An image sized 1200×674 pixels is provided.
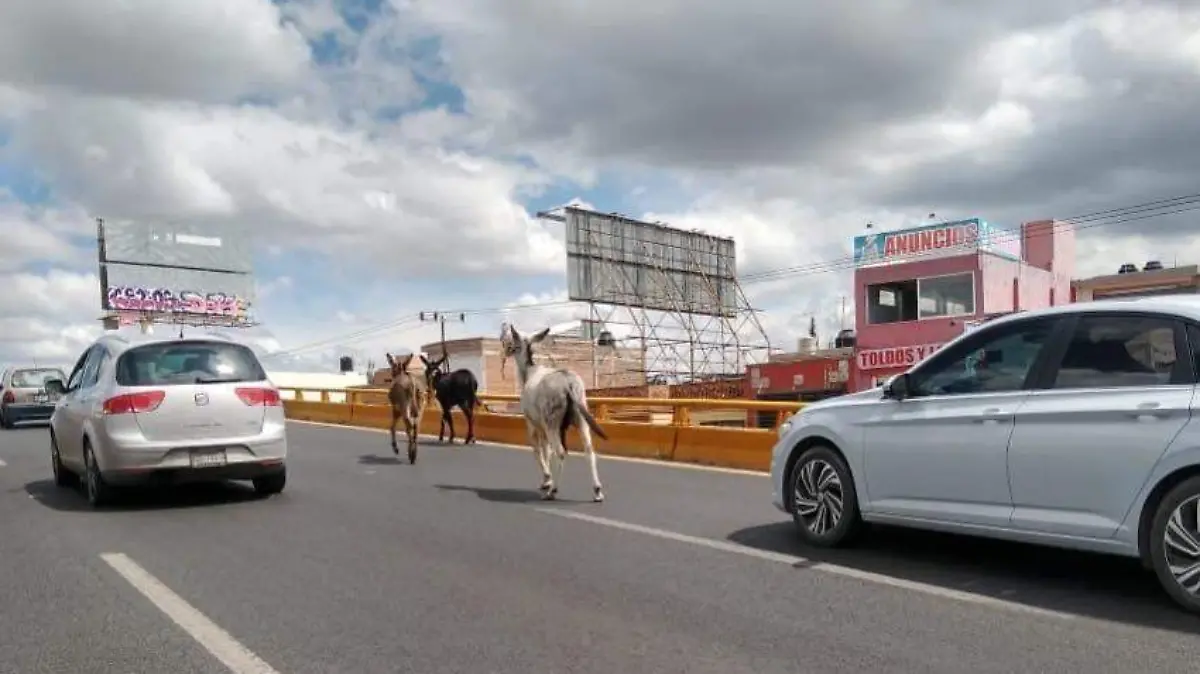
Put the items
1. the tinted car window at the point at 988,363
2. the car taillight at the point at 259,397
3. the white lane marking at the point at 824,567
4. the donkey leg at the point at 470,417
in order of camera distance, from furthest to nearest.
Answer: the donkey leg at the point at 470,417 < the car taillight at the point at 259,397 < the tinted car window at the point at 988,363 < the white lane marking at the point at 824,567

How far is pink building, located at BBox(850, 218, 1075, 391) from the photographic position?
3628 cm

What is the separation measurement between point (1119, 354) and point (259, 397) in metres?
7.96

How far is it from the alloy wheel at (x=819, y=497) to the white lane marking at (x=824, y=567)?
15.6 inches

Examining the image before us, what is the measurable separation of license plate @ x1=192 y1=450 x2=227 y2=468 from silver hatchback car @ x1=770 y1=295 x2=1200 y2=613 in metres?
5.80

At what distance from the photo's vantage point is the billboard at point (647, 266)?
162ft

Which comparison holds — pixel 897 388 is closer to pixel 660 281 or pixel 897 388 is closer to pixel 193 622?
pixel 193 622

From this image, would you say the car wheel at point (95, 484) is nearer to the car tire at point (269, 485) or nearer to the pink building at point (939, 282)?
the car tire at point (269, 485)

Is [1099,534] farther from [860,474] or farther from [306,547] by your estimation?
[306,547]

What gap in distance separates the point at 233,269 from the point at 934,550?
7138 cm

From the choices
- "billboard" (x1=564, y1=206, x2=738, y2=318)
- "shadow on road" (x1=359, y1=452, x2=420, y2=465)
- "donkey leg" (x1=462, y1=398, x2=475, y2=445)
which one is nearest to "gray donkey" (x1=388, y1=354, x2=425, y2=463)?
"shadow on road" (x1=359, y1=452, x2=420, y2=465)

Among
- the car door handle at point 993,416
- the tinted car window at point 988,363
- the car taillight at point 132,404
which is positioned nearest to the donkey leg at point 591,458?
the tinted car window at point 988,363

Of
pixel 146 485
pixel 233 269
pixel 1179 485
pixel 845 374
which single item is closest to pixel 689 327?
pixel 845 374

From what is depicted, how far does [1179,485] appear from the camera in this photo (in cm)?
552

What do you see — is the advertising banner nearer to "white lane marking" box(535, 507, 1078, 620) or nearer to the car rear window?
"white lane marking" box(535, 507, 1078, 620)
